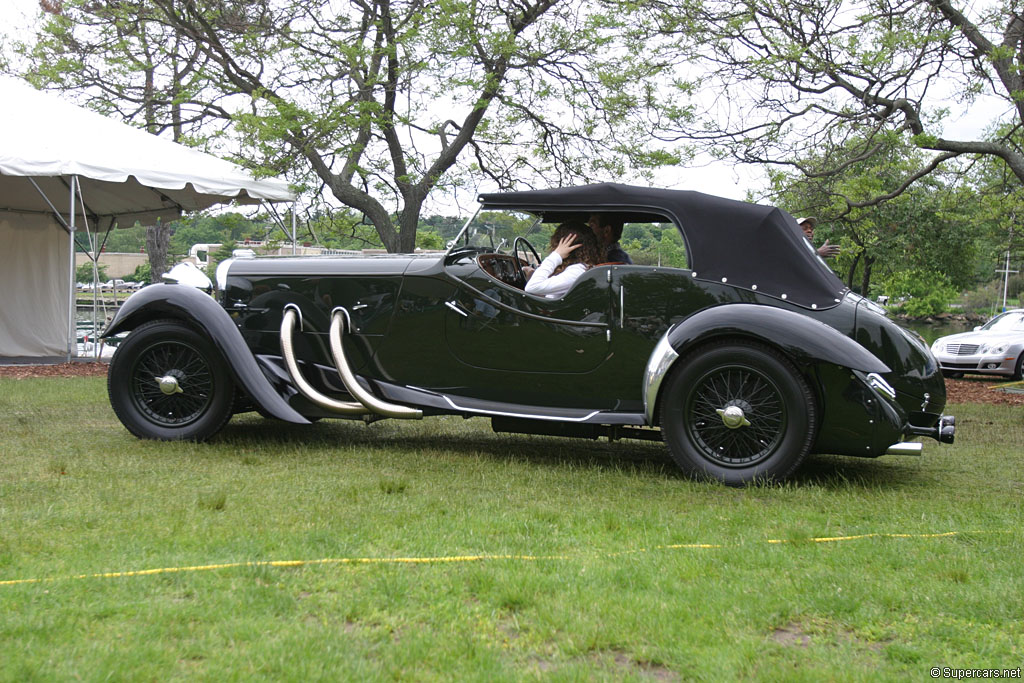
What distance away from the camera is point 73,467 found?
509 centimetres

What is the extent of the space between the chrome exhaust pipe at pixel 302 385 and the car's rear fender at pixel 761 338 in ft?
6.27

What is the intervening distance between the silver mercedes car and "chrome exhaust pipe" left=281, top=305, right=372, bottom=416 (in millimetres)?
12947

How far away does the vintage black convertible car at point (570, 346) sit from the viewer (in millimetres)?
5012

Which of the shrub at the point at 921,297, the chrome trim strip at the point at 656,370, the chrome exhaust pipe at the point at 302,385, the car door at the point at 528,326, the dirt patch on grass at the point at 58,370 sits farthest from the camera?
the shrub at the point at 921,297

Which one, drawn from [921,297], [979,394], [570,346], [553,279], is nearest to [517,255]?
[553,279]

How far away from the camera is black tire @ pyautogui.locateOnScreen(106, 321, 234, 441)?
19.7 ft

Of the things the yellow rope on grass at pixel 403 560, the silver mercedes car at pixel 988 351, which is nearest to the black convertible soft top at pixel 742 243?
the yellow rope on grass at pixel 403 560

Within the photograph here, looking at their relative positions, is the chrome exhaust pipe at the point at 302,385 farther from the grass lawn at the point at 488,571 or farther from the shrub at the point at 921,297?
the shrub at the point at 921,297

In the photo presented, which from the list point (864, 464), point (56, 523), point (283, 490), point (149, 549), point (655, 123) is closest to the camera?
point (149, 549)

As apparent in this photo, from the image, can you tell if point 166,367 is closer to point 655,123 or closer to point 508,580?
point 508,580

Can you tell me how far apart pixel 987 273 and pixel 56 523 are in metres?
66.6

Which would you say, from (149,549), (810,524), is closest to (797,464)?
(810,524)

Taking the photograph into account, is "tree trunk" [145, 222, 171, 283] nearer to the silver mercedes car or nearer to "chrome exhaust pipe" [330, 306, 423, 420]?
"chrome exhaust pipe" [330, 306, 423, 420]

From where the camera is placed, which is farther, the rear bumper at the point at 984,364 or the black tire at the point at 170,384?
the rear bumper at the point at 984,364
